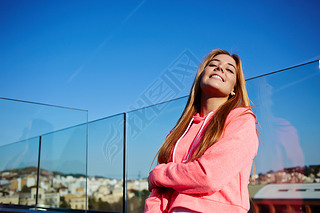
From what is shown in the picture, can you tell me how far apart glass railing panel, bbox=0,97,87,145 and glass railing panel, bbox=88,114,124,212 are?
37 centimetres

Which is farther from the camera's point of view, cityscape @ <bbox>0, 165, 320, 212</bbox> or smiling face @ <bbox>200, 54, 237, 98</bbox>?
cityscape @ <bbox>0, 165, 320, 212</bbox>

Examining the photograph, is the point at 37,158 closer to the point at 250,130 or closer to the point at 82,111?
the point at 82,111

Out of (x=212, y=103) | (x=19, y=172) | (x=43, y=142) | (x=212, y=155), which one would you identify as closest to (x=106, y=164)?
(x=43, y=142)

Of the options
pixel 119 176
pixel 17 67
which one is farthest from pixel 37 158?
pixel 17 67

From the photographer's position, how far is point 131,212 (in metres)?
2.87

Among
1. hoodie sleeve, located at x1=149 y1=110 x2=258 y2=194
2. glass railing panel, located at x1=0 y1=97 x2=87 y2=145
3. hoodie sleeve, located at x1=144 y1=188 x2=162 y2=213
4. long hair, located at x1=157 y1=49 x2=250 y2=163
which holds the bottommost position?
hoodie sleeve, located at x1=144 y1=188 x2=162 y2=213

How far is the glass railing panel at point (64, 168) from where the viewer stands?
132 inches

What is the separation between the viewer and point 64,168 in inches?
136

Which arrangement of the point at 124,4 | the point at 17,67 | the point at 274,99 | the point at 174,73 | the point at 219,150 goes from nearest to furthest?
1. the point at 219,150
2. the point at 274,99
3. the point at 174,73
4. the point at 17,67
5. the point at 124,4

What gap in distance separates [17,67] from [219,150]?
5.27 m

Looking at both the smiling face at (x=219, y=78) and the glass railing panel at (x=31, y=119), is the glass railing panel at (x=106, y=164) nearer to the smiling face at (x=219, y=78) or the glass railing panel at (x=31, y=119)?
the glass railing panel at (x=31, y=119)

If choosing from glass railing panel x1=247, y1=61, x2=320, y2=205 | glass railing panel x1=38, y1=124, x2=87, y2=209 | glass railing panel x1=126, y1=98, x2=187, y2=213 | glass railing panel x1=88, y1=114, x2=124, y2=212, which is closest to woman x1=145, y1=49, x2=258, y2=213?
glass railing panel x1=247, y1=61, x2=320, y2=205

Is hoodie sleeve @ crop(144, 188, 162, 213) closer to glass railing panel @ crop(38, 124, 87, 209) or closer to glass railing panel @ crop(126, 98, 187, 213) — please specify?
glass railing panel @ crop(126, 98, 187, 213)

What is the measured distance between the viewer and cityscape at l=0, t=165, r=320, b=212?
2883mm
